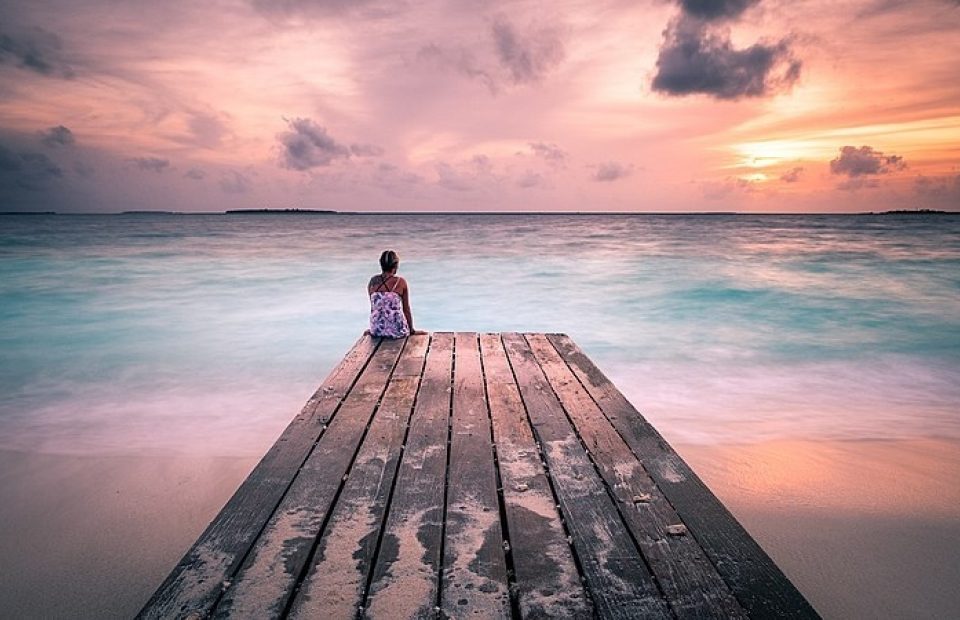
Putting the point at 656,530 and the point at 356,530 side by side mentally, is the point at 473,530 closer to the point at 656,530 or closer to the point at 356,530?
the point at 356,530

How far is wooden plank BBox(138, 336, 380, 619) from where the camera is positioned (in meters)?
1.79

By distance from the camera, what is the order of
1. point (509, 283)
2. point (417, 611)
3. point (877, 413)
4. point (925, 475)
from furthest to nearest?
point (509, 283) < point (877, 413) < point (925, 475) < point (417, 611)

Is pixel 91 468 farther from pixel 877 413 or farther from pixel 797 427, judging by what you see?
pixel 877 413

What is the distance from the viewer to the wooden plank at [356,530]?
178 centimetres

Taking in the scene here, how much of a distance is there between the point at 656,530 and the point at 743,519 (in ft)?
7.69

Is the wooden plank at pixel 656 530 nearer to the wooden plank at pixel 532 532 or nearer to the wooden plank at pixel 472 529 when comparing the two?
the wooden plank at pixel 532 532

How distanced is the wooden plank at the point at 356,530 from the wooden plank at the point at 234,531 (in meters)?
0.29

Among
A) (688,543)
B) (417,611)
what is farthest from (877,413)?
(417,611)

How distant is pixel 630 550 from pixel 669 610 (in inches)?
12.7

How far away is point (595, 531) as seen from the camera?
2.18 metres

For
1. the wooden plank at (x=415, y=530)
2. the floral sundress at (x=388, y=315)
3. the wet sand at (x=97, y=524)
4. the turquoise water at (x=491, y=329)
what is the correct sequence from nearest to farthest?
the wooden plank at (x=415, y=530) → the wet sand at (x=97, y=524) → the floral sundress at (x=388, y=315) → the turquoise water at (x=491, y=329)

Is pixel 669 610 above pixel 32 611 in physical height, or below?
above

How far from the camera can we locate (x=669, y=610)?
5.69 ft

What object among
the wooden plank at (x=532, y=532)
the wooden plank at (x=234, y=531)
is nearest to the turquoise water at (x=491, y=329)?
the wooden plank at (x=234, y=531)
